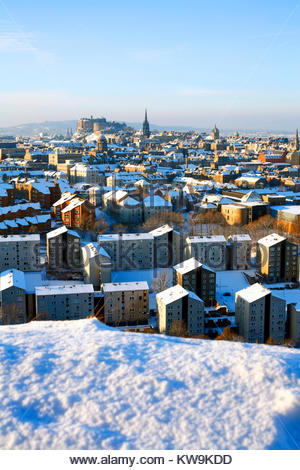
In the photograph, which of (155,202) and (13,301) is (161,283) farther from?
(155,202)

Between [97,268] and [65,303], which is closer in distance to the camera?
[65,303]

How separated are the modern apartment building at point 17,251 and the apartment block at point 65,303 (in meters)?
3.78

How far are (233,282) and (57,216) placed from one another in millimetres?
8416

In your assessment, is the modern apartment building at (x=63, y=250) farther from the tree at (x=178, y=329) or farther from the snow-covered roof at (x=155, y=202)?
the snow-covered roof at (x=155, y=202)

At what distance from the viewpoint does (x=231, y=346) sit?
3293mm

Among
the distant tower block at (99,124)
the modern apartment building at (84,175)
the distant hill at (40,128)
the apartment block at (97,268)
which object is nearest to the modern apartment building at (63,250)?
the apartment block at (97,268)

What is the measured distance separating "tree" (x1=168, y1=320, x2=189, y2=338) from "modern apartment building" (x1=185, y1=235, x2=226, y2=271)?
4.33m

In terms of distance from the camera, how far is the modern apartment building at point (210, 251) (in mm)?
12562

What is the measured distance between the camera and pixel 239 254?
12766 mm

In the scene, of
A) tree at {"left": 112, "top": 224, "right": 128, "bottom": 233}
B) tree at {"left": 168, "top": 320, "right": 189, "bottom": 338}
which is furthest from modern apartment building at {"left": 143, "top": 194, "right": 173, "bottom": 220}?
tree at {"left": 168, "top": 320, "right": 189, "bottom": 338}

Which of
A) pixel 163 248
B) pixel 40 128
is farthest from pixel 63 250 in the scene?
pixel 40 128

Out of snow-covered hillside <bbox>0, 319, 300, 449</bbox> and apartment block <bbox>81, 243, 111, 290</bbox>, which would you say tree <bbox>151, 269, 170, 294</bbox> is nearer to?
apartment block <bbox>81, 243, 111, 290</bbox>

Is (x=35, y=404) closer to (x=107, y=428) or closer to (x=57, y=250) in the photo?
(x=107, y=428)

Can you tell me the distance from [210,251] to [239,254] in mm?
828
